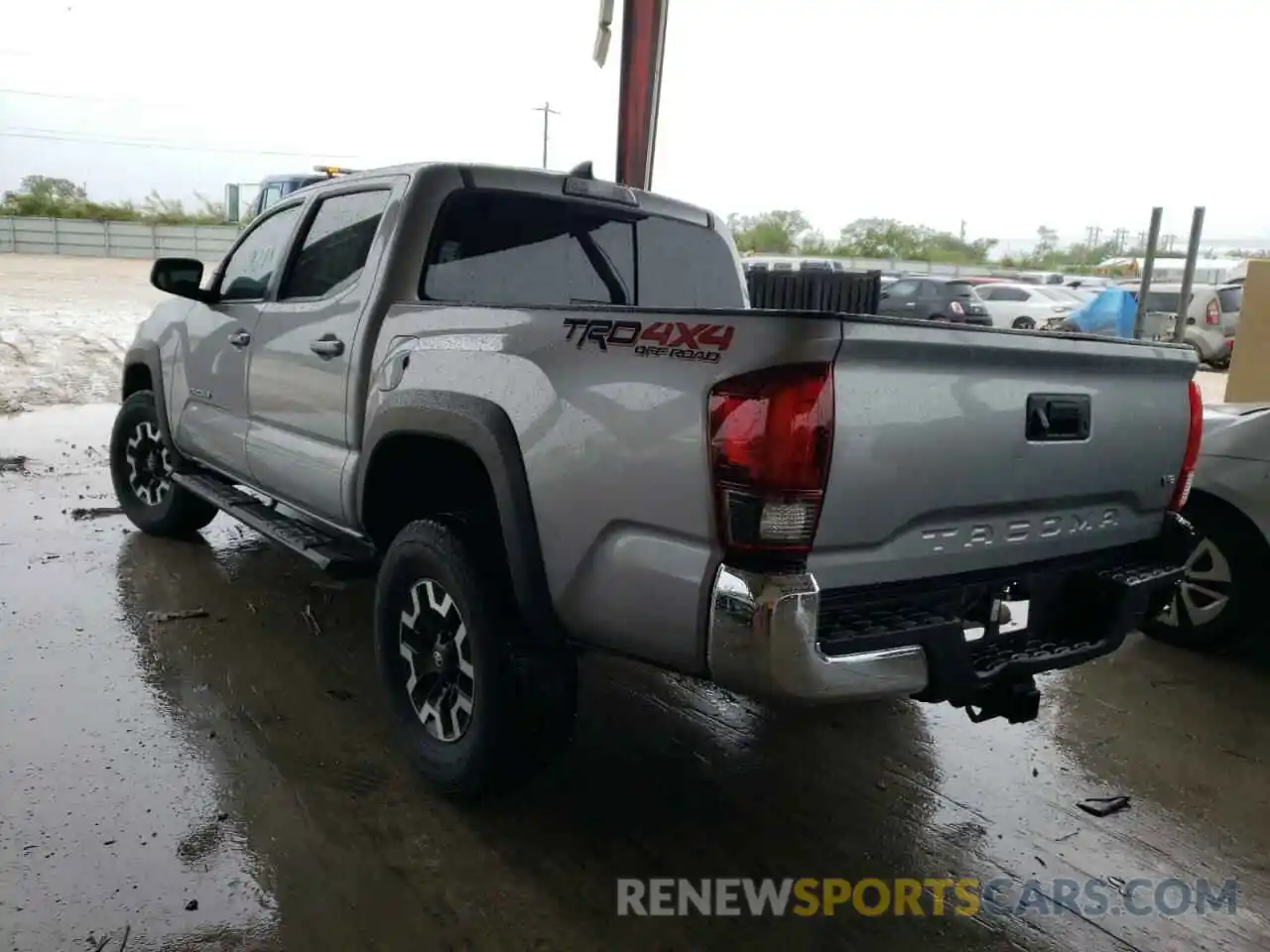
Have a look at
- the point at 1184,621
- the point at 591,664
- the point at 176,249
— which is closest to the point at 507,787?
the point at 591,664

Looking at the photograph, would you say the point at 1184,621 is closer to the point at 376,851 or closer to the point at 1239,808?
the point at 1239,808

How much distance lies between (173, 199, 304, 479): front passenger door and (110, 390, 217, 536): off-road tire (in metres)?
0.50

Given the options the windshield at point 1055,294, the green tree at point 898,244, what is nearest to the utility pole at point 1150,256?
the windshield at point 1055,294

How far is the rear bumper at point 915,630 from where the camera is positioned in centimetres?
209

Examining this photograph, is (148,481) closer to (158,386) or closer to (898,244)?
(158,386)

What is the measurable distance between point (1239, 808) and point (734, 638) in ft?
7.18

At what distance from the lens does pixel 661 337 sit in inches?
90.4

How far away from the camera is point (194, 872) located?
262cm

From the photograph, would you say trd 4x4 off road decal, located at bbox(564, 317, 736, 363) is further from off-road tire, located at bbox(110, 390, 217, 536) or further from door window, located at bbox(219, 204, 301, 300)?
off-road tire, located at bbox(110, 390, 217, 536)

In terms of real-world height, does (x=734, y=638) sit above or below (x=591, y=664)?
above

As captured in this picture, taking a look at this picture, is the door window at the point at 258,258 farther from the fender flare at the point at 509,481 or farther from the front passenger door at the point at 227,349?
the fender flare at the point at 509,481

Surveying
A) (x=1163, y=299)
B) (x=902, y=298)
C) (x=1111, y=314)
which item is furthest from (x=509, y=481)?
(x=1163, y=299)

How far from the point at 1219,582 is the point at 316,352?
12.7 ft

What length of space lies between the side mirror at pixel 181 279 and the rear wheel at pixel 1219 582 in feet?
14.9
